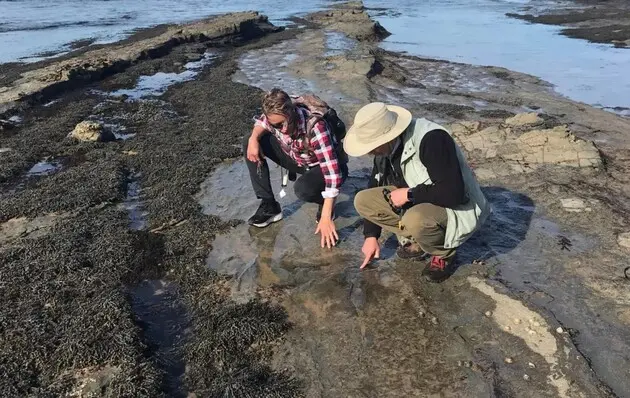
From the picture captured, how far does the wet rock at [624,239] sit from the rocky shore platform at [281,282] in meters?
0.02

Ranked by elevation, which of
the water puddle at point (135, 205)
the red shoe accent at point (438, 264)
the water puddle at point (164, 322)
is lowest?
the water puddle at point (135, 205)

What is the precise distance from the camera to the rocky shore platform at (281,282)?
2.98 m

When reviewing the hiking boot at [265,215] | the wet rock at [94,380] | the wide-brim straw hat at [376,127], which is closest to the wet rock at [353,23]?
the hiking boot at [265,215]

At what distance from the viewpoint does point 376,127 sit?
3111mm

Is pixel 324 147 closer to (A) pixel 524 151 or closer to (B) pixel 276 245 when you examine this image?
(B) pixel 276 245

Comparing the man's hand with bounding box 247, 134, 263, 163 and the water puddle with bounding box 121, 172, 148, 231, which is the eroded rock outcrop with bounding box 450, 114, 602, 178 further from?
the water puddle with bounding box 121, 172, 148, 231

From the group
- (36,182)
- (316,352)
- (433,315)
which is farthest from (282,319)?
(36,182)

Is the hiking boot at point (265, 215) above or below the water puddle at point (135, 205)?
above

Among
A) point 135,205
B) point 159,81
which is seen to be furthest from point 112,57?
point 135,205

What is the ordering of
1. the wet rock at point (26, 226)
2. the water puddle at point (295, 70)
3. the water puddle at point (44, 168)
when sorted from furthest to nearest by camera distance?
the water puddle at point (295, 70), the water puddle at point (44, 168), the wet rock at point (26, 226)

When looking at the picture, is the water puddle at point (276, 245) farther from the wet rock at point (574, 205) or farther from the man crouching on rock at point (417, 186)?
the wet rock at point (574, 205)

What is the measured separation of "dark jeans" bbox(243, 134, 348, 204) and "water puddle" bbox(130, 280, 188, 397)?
3.93 ft

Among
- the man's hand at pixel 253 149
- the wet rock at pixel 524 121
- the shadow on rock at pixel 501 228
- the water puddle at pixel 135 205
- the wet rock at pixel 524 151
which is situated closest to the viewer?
the shadow on rock at pixel 501 228

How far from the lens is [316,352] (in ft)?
10.3
